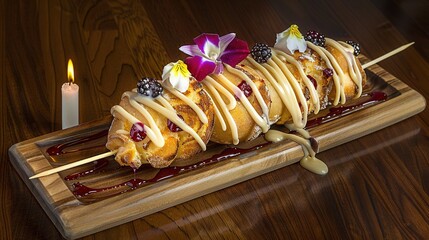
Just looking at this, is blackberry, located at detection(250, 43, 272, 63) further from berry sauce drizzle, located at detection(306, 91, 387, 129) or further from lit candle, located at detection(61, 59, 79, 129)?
lit candle, located at detection(61, 59, 79, 129)

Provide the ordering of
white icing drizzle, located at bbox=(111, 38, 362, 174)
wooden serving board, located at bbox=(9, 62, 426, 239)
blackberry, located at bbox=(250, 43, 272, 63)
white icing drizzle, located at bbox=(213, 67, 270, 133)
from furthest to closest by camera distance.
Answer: blackberry, located at bbox=(250, 43, 272, 63) < white icing drizzle, located at bbox=(213, 67, 270, 133) < white icing drizzle, located at bbox=(111, 38, 362, 174) < wooden serving board, located at bbox=(9, 62, 426, 239)

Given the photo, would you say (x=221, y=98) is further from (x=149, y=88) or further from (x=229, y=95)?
(x=149, y=88)

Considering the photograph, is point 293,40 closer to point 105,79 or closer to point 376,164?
point 376,164

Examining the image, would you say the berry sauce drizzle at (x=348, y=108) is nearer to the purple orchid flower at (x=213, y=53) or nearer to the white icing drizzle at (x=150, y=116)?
the purple orchid flower at (x=213, y=53)

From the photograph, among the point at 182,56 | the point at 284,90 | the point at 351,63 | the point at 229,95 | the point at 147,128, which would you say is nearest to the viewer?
the point at 147,128

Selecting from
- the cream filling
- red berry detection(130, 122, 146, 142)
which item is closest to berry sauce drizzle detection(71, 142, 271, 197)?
red berry detection(130, 122, 146, 142)

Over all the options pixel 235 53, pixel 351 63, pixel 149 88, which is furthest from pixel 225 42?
pixel 351 63

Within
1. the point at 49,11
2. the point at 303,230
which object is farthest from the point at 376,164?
the point at 49,11
